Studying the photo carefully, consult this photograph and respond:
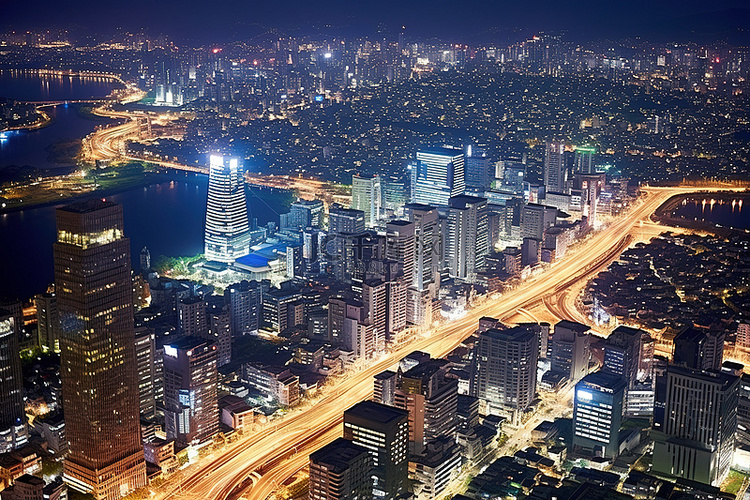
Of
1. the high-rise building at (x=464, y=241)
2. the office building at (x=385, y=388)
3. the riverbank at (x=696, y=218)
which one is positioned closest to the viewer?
the office building at (x=385, y=388)

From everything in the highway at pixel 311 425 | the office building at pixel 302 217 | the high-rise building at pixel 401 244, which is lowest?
the highway at pixel 311 425

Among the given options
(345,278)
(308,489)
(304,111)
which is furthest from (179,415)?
(304,111)

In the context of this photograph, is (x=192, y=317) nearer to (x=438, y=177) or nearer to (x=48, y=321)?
(x=48, y=321)

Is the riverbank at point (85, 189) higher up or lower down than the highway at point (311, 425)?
higher up

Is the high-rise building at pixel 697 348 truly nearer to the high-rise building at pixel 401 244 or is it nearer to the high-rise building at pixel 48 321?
the high-rise building at pixel 401 244

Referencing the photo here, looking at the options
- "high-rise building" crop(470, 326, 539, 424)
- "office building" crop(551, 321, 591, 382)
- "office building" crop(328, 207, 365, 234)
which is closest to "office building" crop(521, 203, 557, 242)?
"office building" crop(328, 207, 365, 234)

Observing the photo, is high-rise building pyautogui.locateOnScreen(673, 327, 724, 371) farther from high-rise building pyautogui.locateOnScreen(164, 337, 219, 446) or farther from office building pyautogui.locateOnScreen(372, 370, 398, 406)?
high-rise building pyautogui.locateOnScreen(164, 337, 219, 446)

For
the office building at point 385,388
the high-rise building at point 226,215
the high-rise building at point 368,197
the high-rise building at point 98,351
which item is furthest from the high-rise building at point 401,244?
the high-rise building at point 98,351

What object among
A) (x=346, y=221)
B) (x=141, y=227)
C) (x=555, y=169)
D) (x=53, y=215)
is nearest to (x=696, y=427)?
(x=346, y=221)
